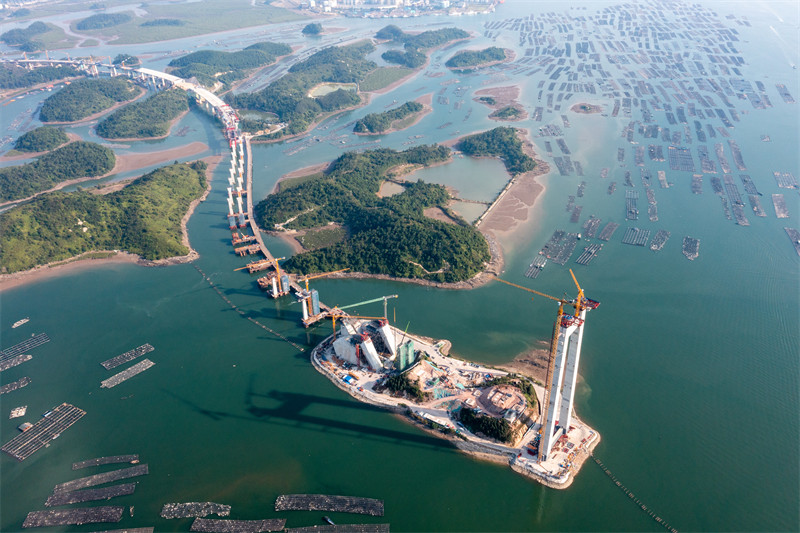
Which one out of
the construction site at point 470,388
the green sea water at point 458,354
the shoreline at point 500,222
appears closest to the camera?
the green sea water at point 458,354

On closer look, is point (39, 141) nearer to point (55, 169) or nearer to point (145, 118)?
point (55, 169)

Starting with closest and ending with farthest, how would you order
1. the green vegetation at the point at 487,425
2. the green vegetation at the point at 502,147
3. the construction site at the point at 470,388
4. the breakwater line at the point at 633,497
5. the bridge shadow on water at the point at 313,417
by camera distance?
the breakwater line at the point at 633,497
the construction site at the point at 470,388
the green vegetation at the point at 487,425
the bridge shadow on water at the point at 313,417
the green vegetation at the point at 502,147

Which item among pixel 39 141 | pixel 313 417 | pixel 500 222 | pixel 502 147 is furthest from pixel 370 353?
pixel 39 141

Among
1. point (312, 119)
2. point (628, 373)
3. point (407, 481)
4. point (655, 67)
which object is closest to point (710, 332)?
point (628, 373)

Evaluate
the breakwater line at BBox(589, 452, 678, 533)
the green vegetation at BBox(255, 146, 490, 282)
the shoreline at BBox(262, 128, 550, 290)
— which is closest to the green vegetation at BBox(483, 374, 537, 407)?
the breakwater line at BBox(589, 452, 678, 533)

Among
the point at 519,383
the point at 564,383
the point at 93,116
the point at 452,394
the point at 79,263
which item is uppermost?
the point at 93,116

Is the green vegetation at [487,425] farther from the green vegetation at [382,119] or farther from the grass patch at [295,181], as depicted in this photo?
the green vegetation at [382,119]

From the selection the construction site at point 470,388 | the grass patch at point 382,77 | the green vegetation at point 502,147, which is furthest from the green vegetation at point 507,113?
the construction site at point 470,388
